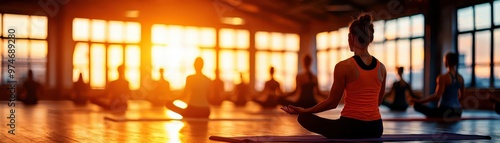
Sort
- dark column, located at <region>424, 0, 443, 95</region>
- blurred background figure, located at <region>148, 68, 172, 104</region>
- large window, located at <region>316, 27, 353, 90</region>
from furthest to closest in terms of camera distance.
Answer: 1. large window, located at <region>316, 27, 353, 90</region>
2. dark column, located at <region>424, 0, 443, 95</region>
3. blurred background figure, located at <region>148, 68, 172, 104</region>

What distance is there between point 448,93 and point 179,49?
16.0m

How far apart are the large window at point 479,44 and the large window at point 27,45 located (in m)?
12.6

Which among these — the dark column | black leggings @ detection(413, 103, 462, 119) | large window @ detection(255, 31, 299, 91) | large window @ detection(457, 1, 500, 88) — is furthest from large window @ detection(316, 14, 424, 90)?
black leggings @ detection(413, 103, 462, 119)

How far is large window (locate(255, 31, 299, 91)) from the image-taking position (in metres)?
24.7

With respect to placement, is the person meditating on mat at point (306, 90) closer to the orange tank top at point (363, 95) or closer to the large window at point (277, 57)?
the orange tank top at point (363, 95)

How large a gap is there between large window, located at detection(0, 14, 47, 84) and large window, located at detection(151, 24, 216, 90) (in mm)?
3704

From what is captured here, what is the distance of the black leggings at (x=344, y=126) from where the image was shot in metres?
4.38

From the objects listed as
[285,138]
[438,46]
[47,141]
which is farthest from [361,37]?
[438,46]

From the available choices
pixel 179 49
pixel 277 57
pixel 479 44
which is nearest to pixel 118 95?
pixel 479 44

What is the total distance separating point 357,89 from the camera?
14.0 ft

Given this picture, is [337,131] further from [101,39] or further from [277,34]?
[277,34]

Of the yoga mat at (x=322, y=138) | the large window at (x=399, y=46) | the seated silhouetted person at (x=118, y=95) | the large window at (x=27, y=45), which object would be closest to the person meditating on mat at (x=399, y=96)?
the large window at (x=399, y=46)

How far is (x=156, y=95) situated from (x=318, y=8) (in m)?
7.71

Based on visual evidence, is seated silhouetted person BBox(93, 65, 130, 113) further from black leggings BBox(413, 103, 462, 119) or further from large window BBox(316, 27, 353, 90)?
large window BBox(316, 27, 353, 90)
